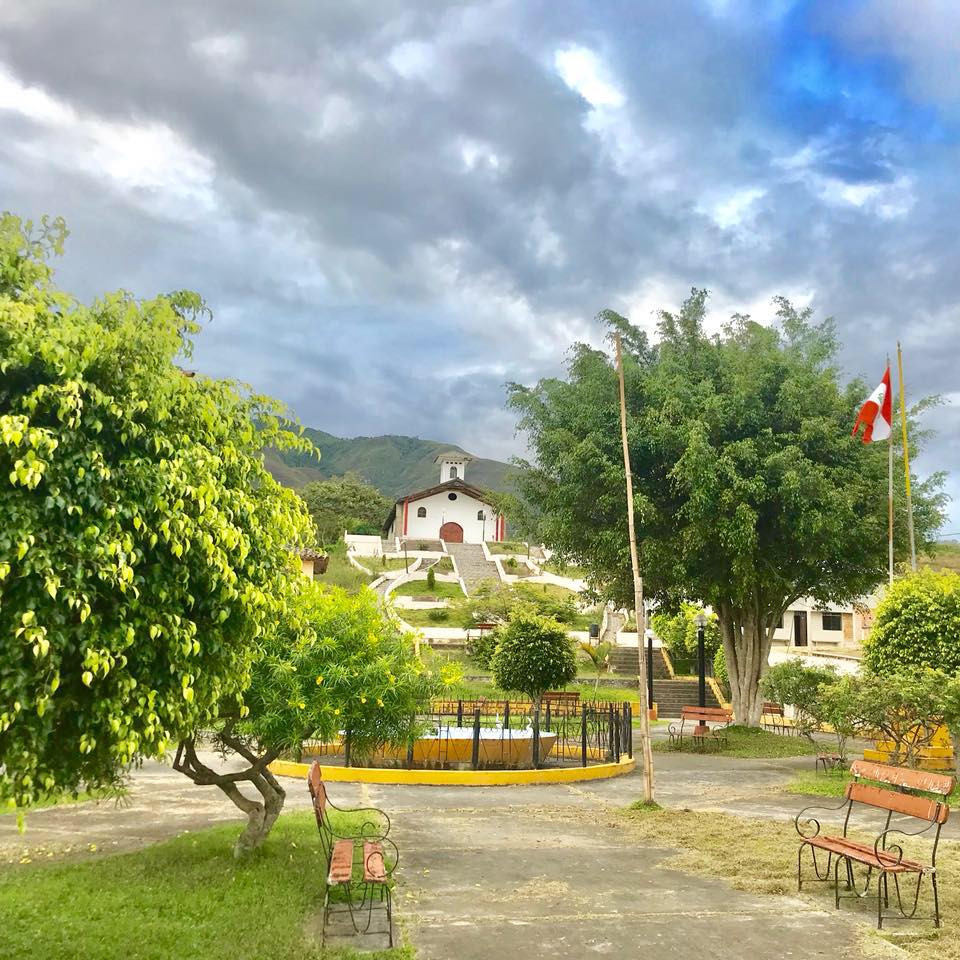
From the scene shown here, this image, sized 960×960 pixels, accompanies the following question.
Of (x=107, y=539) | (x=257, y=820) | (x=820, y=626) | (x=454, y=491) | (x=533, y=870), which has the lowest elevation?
(x=533, y=870)

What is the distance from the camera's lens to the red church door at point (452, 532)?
69688 millimetres

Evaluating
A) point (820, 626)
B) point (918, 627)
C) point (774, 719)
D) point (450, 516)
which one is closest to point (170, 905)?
point (918, 627)

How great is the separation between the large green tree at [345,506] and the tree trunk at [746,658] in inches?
1975

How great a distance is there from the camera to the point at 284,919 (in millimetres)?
6445

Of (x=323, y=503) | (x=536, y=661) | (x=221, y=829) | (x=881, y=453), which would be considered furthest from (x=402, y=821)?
(x=323, y=503)

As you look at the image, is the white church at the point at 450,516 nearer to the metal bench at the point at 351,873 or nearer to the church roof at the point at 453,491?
the church roof at the point at 453,491

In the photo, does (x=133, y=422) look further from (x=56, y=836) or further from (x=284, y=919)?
(x=56, y=836)

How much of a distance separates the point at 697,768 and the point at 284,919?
13.0 meters

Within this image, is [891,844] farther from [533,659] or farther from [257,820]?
[533,659]

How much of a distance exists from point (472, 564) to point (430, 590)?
10.3 meters

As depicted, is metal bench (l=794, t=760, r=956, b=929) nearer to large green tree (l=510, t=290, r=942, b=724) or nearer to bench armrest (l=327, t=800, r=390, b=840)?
bench armrest (l=327, t=800, r=390, b=840)

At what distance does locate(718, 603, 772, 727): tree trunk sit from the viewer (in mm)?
23906

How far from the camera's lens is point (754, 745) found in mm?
21656

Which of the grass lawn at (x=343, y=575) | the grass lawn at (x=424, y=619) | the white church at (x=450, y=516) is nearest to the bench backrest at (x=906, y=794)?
the grass lawn at (x=424, y=619)
